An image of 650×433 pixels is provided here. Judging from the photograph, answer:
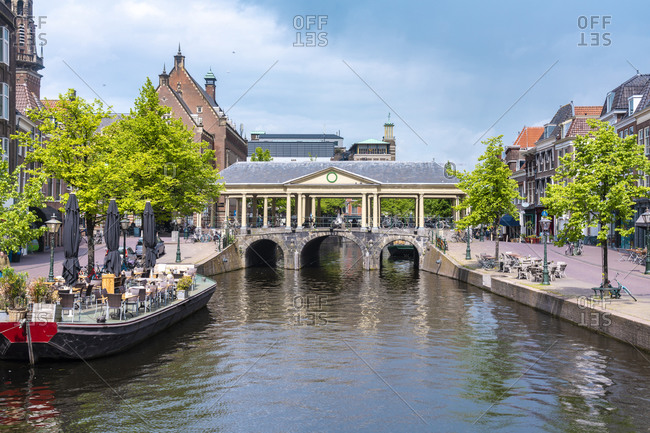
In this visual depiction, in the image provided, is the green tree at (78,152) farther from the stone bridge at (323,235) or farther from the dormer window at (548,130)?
the dormer window at (548,130)

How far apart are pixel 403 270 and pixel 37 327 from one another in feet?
127

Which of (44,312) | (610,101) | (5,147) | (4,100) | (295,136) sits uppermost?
(295,136)

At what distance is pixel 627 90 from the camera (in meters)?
48.1

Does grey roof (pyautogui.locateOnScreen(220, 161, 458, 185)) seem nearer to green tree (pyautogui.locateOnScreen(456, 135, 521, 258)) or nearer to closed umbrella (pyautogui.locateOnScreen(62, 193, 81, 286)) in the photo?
green tree (pyautogui.locateOnScreen(456, 135, 521, 258))

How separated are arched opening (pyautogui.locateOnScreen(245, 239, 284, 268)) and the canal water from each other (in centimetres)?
2872

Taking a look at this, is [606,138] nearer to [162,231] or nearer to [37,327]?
[37,327]

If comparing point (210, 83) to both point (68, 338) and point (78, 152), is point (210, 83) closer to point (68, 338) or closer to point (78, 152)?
point (78, 152)

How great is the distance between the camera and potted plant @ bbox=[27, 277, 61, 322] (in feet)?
52.5

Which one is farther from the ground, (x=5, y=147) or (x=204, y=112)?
(x=204, y=112)

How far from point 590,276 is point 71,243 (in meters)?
25.6

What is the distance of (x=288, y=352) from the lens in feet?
61.9

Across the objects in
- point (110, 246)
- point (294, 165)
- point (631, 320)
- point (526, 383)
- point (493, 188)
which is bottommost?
point (526, 383)

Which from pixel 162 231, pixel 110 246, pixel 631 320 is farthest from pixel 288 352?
pixel 162 231

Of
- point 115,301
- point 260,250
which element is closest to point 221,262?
point 260,250
